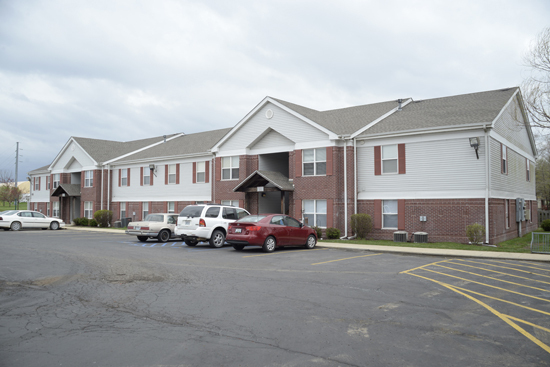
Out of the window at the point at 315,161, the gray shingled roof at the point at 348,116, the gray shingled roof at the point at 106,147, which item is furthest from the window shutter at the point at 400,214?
the gray shingled roof at the point at 106,147

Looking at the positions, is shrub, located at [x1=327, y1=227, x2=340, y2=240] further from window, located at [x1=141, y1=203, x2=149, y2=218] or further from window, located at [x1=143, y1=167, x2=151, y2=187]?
window, located at [x1=143, y1=167, x2=151, y2=187]

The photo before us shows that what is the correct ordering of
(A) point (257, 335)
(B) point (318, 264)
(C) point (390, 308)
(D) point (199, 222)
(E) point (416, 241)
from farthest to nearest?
(E) point (416, 241), (D) point (199, 222), (B) point (318, 264), (C) point (390, 308), (A) point (257, 335)

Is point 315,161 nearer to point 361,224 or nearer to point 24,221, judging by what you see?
point 361,224

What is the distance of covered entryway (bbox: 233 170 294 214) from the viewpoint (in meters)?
24.4

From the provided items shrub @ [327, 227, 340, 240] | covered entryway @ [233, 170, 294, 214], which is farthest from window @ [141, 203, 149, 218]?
shrub @ [327, 227, 340, 240]

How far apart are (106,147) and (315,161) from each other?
2610 cm

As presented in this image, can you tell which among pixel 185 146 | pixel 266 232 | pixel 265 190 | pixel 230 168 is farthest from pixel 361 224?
pixel 185 146

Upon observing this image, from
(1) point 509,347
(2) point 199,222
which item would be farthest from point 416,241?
(1) point 509,347

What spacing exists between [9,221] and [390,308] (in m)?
30.4

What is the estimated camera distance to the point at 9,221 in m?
30.2

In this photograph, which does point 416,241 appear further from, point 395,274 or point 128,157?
point 128,157

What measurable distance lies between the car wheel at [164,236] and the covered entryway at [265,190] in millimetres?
5059

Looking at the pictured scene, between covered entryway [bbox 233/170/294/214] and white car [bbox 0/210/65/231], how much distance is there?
53.5 ft

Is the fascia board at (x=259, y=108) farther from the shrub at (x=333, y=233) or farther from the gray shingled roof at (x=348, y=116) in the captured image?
the shrub at (x=333, y=233)
